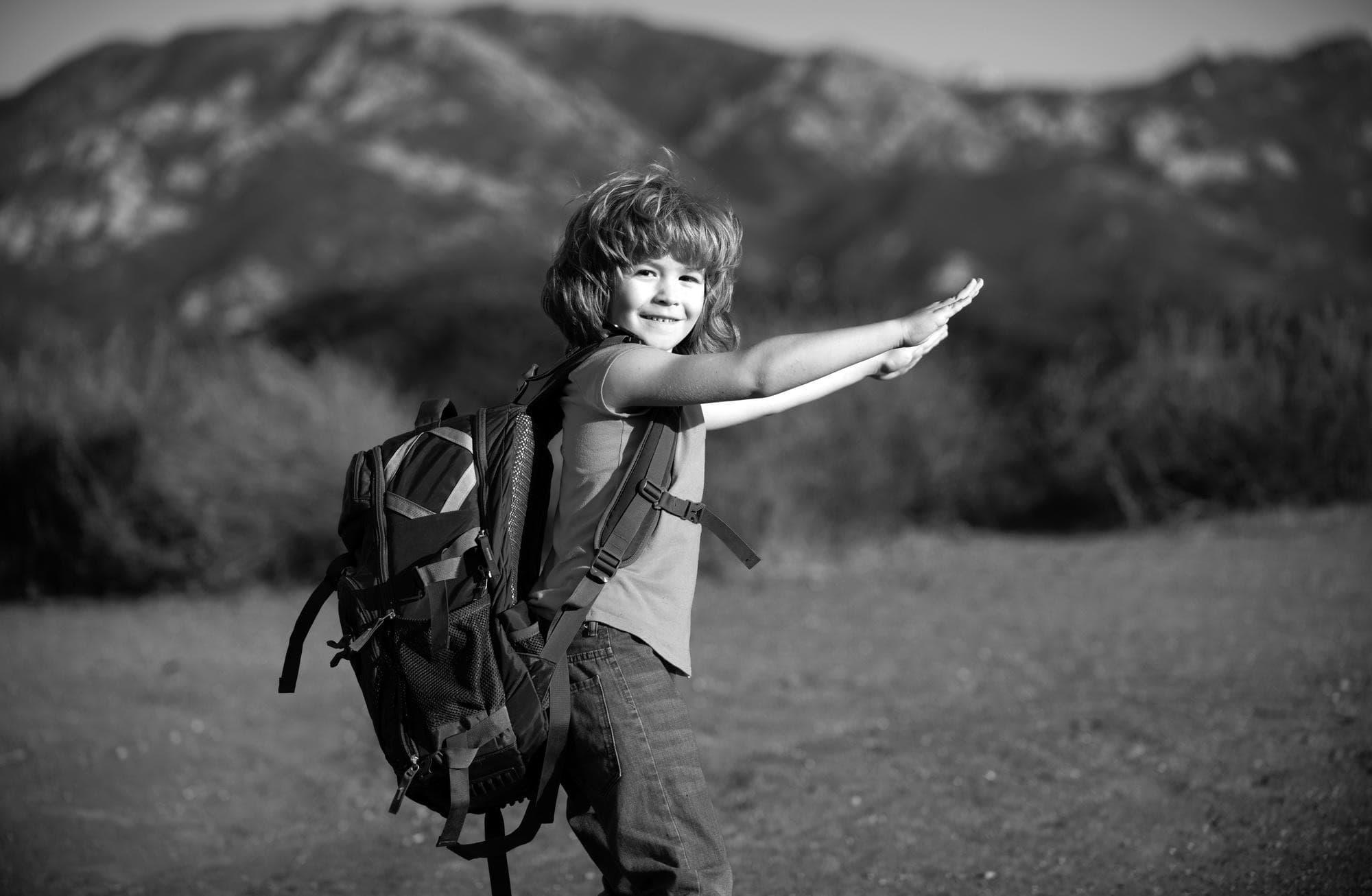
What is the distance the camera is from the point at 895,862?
394 cm

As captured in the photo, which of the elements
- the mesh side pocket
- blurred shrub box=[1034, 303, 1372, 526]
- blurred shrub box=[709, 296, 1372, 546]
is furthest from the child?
blurred shrub box=[1034, 303, 1372, 526]

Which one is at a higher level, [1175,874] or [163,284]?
[1175,874]

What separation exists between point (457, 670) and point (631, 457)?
489 millimetres

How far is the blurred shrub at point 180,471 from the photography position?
929cm

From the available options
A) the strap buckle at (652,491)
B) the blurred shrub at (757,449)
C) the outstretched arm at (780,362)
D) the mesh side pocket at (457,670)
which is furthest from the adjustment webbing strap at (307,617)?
the blurred shrub at (757,449)

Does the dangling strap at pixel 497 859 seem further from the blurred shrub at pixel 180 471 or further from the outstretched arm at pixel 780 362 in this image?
the blurred shrub at pixel 180 471

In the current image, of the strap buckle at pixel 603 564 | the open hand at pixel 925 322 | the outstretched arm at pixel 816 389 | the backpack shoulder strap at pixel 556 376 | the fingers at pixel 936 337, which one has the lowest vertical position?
the strap buckle at pixel 603 564

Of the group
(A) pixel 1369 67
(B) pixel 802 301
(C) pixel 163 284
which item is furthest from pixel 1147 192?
(B) pixel 802 301

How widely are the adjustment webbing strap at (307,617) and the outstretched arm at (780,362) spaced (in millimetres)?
699

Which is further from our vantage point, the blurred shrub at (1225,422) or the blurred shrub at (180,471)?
the blurred shrub at (1225,422)

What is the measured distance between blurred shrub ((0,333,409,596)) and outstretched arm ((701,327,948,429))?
6.87 meters

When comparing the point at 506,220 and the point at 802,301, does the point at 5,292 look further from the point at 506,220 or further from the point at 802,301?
the point at 802,301

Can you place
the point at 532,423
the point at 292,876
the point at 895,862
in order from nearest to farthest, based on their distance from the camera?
the point at 532,423
the point at 895,862
the point at 292,876

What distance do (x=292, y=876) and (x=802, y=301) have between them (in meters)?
8.25
